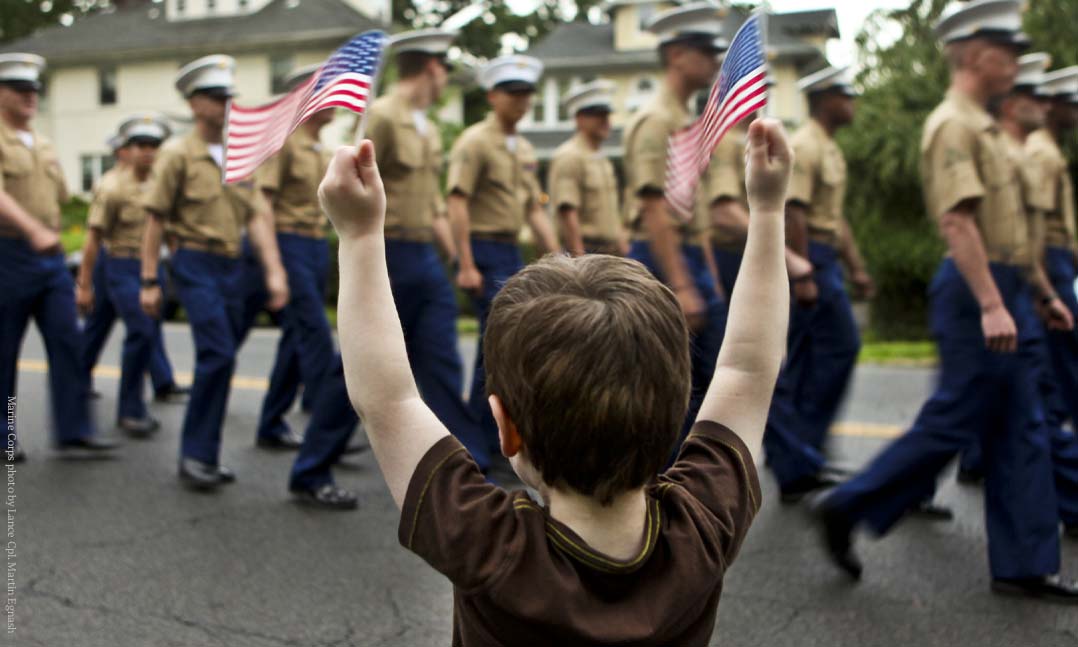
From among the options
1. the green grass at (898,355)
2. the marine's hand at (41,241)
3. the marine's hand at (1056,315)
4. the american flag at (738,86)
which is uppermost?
the american flag at (738,86)

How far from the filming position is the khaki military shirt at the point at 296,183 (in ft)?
A: 21.9

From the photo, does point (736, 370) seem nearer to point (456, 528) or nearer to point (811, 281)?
point (456, 528)

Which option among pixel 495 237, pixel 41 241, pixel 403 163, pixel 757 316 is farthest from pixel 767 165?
pixel 495 237

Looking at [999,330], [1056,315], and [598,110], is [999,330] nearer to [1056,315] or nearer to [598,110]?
[1056,315]

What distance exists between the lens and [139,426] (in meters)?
7.84

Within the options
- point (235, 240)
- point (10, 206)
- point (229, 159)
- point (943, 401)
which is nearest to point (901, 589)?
point (943, 401)

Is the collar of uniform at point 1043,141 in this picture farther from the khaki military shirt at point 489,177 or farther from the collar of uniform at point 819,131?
the khaki military shirt at point 489,177

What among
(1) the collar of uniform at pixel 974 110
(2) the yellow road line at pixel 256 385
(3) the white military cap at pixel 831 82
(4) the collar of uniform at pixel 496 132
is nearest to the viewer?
(1) the collar of uniform at pixel 974 110

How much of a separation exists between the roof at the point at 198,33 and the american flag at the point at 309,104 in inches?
1429

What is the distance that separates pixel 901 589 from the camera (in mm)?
4371

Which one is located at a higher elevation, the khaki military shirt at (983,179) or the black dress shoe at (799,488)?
the khaki military shirt at (983,179)

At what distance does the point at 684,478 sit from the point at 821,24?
5.95 ft

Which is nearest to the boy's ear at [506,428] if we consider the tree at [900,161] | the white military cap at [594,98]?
the white military cap at [594,98]

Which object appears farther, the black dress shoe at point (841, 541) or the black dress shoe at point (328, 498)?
the black dress shoe at point (328, 498)
